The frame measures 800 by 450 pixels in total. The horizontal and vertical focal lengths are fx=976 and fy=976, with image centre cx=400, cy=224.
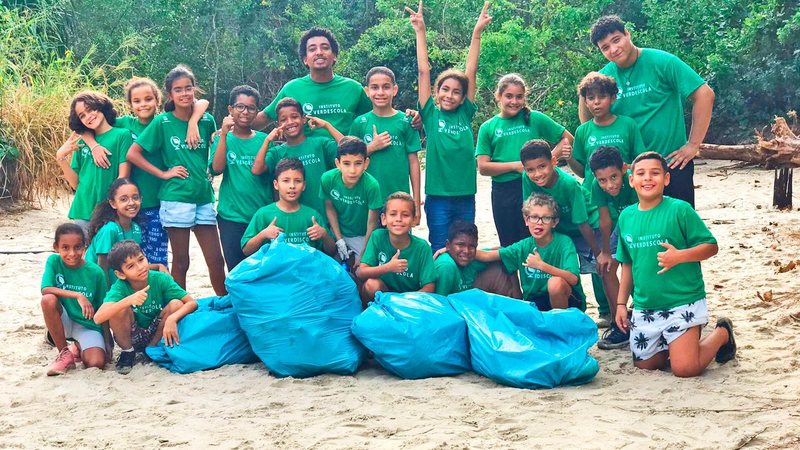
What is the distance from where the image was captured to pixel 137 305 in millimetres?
4688

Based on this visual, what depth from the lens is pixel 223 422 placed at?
386 cm

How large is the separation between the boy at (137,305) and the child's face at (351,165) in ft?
3.27

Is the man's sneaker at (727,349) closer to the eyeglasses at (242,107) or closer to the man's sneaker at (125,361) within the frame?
the eyeglasses at (242,107)

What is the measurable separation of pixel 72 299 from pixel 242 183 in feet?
3.47

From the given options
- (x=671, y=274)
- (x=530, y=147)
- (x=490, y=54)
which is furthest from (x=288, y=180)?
(x=490, y=54)

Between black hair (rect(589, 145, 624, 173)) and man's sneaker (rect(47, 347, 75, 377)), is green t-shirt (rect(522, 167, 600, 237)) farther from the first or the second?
man's sneaker (rect(47, 347, 75, 377))

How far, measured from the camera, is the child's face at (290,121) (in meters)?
5.11

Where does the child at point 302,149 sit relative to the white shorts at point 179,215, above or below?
above

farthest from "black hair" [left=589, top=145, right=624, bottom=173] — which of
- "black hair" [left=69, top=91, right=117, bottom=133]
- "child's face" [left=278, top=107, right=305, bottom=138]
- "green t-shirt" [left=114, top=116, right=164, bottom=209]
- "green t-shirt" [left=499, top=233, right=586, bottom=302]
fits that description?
"black hair" [left=69, top=91, right=117, bottom=133]

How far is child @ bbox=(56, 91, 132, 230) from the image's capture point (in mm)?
5277

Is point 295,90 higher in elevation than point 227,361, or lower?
higher

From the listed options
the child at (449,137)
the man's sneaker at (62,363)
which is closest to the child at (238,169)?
the child at (449,137)

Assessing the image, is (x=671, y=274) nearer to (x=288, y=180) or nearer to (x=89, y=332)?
(x=288, y=180)

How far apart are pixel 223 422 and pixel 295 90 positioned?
7.25 feet
